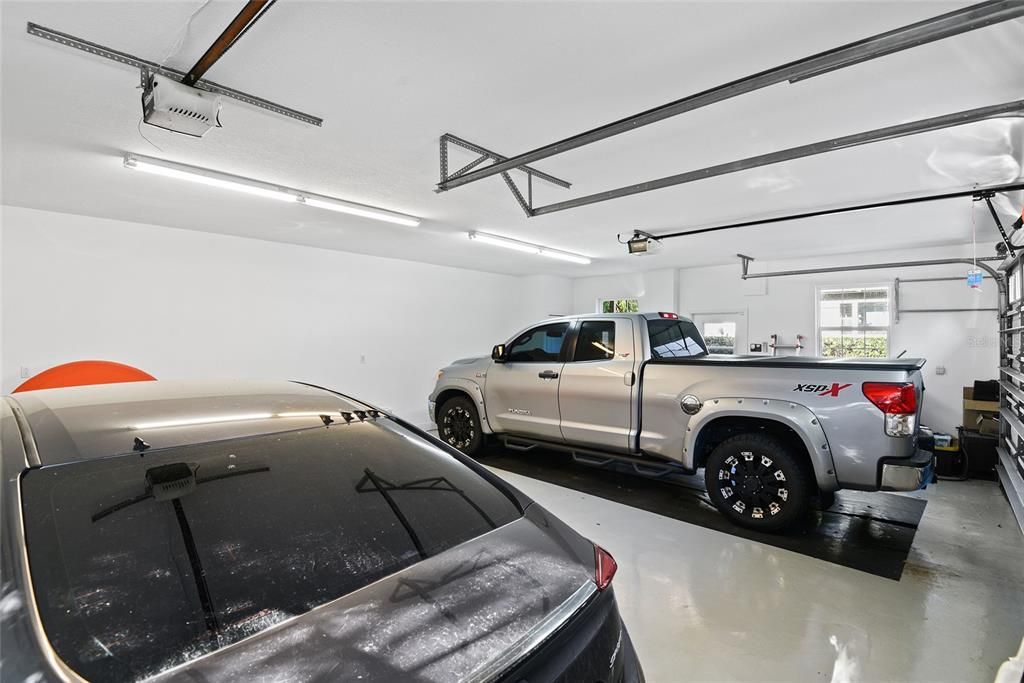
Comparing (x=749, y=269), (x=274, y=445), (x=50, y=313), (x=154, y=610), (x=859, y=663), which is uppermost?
(x=749, y=269)

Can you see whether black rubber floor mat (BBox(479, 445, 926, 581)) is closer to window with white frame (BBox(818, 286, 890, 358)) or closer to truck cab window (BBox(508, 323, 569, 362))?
truck cab window (BBox(508, 323, 569, 362))

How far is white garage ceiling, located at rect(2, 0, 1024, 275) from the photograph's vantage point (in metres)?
2.24

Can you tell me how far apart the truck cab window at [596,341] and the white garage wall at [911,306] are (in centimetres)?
518

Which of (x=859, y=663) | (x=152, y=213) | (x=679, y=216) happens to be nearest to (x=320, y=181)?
(x=152, y=213)

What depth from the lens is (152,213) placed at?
5586 millimetres

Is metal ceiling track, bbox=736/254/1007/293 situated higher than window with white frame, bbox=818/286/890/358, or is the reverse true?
metal ceiling track, bbox=736/254/1007/293

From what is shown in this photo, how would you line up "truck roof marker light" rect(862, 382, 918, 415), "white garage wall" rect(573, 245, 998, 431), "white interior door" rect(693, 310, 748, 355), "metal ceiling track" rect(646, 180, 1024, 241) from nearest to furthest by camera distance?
"truck roof marker light" rect(862, 382, 918, 415), "metal ceiling track" rect(646, 180, 1024, 241), "white garage wall" rect(573, 245, 998, 431), "white interior door" rect(693, 310, 748, 355)

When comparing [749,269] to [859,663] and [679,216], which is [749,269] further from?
[859,663]

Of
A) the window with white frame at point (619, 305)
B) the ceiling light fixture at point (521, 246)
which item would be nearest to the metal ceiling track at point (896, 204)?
the ceiling light fixture at point (521, 246)

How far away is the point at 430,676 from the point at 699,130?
3.59m

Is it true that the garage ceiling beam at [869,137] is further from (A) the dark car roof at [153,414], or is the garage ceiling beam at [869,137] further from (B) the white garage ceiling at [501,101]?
(A) the dark car roof at [153,414]

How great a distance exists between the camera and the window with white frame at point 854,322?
7.63 m

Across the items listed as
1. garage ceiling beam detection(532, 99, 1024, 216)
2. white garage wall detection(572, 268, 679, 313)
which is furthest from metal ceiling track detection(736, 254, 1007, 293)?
garage ceiling beam detection(532, 99, 1024, 216)

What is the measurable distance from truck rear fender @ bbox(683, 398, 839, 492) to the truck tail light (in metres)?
0.40
